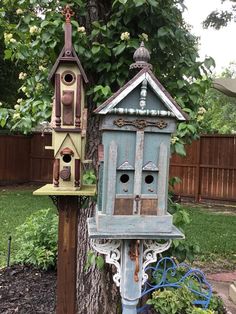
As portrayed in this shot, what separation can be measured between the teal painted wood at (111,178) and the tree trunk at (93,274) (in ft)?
4.09

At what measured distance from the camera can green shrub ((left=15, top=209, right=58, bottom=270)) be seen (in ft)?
14.3

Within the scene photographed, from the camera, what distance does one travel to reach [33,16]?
3.14 meters

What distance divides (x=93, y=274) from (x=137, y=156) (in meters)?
1.62

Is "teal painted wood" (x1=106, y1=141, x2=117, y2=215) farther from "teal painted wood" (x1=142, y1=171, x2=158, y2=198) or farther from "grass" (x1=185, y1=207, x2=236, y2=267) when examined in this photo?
"grass" (x1=185, y1=207, x2=236, y2=267)

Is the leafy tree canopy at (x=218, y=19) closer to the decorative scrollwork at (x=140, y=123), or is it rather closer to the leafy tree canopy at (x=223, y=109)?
the leafy tree canopy at (x=223, y=109)

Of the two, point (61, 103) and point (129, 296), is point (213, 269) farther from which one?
point (61, 103)

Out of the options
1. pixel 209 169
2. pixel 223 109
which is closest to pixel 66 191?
pixel 209 169

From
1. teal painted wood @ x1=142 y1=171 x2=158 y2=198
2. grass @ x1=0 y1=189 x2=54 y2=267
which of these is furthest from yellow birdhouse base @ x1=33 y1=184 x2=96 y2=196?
grass @ x1=0 y1=189 x2=54 y2=267

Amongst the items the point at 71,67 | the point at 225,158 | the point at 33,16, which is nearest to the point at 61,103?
the point at 71,67

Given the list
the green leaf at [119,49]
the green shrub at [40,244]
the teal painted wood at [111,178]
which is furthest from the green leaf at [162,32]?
the green shrub at [40,244]

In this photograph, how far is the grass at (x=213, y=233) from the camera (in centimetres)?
611

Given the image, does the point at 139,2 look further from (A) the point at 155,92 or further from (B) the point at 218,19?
(B) the point at 218,19

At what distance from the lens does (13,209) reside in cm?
891

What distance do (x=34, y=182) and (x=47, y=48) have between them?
35.9 feet
